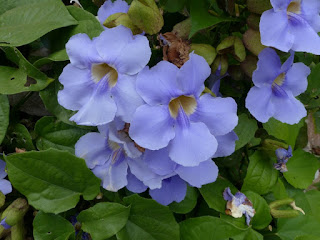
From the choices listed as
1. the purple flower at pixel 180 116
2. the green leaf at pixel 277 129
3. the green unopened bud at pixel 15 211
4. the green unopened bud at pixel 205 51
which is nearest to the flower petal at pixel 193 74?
the purple flower at pixel 180 116

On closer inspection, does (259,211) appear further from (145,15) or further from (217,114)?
(145,15)

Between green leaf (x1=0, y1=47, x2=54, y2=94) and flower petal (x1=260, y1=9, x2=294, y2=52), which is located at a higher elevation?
flower petal (x1=260, y1=9, x2=294, y2=52)

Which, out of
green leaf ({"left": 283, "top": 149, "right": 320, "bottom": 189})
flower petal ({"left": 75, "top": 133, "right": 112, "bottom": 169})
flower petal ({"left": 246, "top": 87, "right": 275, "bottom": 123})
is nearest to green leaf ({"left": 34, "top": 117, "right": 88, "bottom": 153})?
flower petal ({"left": 75, "top": 133, "right": 112, "bottom": 169})

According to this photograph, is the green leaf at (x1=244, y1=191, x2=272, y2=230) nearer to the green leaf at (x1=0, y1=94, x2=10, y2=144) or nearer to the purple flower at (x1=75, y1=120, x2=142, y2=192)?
the purple flower at (x1=75, y1=120, x2=142, y2=192)

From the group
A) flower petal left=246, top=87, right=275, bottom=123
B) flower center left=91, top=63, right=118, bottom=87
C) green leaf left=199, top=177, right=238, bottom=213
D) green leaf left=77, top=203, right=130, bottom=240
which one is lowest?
green leaf left=199, top=177, right=238, bottom=213

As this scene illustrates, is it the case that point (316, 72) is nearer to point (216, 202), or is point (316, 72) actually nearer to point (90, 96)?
point (216, 202)

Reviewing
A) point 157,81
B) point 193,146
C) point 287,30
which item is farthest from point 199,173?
point 287,30

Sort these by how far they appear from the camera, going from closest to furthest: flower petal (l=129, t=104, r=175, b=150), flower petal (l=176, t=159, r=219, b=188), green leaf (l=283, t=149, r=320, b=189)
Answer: flower petal (l=129, t=104, r=175, b=150)
flower petal (l=176, t=159, r=219, b=188)
green leaf (l=283, t=149, r=320, b=189)
